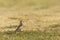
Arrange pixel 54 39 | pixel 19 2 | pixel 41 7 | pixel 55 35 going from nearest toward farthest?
pixel 54 39 < pixel 55 35 < pixel 41 7 < pixel 19 2

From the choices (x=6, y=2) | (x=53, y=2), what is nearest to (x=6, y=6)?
(x=6, y=2)

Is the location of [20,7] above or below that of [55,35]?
below

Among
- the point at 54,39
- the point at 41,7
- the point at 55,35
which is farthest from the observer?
the point at 41,7

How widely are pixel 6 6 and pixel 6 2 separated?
122cm

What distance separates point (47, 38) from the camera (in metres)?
12.5

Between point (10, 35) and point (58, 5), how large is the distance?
2073cm

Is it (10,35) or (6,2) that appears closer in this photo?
(10,35)

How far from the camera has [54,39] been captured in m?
12.4

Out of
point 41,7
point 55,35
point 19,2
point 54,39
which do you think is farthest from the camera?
point 19,2

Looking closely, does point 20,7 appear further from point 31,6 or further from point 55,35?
point 55,35

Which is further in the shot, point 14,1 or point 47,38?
point 14,1

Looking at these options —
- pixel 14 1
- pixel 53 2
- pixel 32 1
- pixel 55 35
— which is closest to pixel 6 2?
pixel 14 1

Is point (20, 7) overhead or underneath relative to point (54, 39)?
underneath

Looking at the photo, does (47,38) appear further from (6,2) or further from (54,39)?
(6,2)
